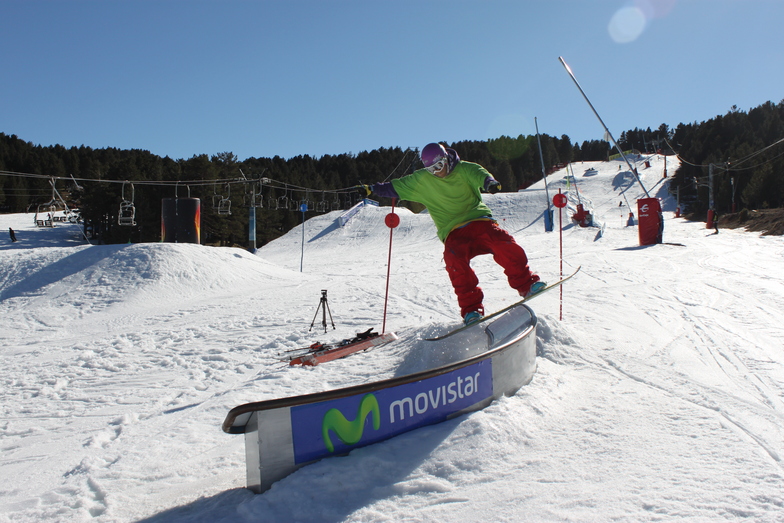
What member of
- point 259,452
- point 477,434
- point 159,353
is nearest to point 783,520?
point 477,434

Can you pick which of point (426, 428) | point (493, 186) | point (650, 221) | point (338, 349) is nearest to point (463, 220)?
point (493, 186)

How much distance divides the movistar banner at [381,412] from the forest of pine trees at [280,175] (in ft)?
51.8

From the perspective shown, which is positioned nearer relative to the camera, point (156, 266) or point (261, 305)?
point (261, 305)

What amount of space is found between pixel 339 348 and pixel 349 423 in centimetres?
352

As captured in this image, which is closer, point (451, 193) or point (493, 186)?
point (493, 186)

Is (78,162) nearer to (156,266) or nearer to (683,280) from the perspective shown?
(156,266)

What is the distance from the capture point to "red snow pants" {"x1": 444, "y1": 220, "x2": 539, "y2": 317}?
14.5 feet

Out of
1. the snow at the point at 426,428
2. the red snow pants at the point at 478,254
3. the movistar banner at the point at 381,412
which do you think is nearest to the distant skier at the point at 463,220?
the red snow pants at the point at 478,254

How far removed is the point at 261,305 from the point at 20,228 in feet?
147

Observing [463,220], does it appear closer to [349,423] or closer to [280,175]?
[349,423]

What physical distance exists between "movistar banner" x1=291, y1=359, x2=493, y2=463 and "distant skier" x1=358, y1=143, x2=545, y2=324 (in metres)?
1.67

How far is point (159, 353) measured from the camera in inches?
264

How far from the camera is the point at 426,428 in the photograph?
8.97 feet

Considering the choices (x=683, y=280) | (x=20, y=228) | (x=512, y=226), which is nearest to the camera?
(x=683, y=280)
